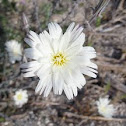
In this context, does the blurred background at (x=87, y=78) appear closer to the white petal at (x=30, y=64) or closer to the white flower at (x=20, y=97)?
the white flower at (x=20, y=97)

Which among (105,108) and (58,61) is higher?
(58,61)

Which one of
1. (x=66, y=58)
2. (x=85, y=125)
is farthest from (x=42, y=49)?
(x=85, y=125)

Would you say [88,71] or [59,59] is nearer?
[88,71]

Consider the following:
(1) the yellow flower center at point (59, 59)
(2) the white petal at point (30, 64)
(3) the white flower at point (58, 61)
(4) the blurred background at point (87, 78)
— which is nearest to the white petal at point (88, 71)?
(3) the white flower at point (58, 61)

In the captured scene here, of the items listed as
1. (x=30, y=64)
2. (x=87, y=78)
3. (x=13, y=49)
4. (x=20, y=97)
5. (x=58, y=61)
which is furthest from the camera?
(x=87, y=78)

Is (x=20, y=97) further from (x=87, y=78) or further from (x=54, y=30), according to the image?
(x=54, y=30)

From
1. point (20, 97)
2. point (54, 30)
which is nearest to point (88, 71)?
point (54, 30)

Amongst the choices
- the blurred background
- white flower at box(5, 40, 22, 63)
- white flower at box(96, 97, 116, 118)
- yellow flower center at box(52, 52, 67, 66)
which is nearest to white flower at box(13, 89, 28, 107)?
the blurred background
